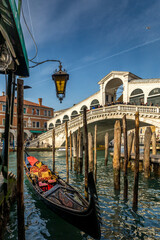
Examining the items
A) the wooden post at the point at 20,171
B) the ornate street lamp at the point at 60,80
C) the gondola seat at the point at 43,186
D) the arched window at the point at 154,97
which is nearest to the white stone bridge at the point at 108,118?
the arched window at the point at 154,97

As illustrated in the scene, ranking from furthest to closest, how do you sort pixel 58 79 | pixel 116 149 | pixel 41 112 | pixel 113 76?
pixel 41 112 < pixel 113 76 < pixel 116 149 < pixel 58 79

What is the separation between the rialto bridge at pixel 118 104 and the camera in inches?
592

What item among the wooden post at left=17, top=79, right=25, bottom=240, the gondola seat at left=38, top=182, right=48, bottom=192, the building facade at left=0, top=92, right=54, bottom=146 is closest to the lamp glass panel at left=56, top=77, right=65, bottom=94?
the wooden post at left=17, top=79, right=25, bottom=240

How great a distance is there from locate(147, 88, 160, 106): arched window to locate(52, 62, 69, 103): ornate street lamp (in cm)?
1554

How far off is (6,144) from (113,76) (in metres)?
19.3

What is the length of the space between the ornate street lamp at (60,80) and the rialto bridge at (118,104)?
39.5 ft

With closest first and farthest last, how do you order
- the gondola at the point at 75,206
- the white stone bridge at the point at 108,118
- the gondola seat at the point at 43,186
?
the gondola at the point at 75,206, the gondola seat at the point at 43,186, the white stone bridge at the point at 108,118

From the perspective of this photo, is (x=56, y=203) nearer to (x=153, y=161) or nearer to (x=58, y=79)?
(x=58, y=79)

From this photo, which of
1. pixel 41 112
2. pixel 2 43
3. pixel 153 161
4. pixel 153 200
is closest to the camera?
pixel 2 43

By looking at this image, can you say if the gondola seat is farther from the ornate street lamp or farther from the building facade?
the building facade

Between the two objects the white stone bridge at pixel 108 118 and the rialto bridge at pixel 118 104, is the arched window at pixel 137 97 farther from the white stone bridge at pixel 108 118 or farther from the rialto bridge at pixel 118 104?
the white stone bridge at pixel 108 118

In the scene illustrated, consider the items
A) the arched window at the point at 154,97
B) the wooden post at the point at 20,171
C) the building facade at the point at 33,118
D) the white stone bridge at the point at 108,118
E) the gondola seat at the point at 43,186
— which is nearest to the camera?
the wooden post at the point at 20,171

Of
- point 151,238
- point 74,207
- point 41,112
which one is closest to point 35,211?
point 74,207

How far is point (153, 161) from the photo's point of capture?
812 cm
